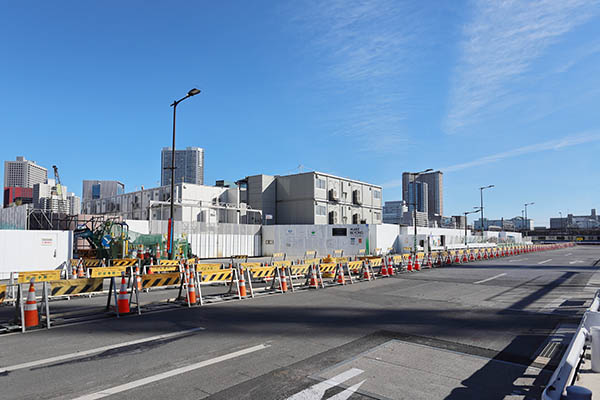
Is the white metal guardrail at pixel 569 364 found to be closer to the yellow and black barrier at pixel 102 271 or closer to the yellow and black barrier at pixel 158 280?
the yellow and black barrier at pixel 158 280

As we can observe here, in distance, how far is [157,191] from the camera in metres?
54.2

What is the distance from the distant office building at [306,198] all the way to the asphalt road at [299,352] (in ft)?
156

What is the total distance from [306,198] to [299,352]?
53.0 meters

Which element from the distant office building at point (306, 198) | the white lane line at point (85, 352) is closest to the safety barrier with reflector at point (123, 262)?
the white lane line at point (85, 352)

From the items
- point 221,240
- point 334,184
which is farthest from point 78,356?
point 334,184

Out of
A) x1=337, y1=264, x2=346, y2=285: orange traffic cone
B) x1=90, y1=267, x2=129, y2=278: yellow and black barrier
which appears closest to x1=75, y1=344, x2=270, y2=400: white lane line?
x1=337, y1=264, x2=346, y2=285: orange traffic cone

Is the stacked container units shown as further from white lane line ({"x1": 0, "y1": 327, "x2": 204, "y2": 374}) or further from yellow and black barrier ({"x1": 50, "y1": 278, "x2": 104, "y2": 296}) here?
white lane line ({"x1": 0, "y1": 327, "x2": 204, "y2": 374})

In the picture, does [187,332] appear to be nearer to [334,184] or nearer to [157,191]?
[157,191]

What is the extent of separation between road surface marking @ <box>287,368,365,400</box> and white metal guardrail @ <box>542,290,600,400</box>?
2.40 metres

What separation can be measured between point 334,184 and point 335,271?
4583 centimetres

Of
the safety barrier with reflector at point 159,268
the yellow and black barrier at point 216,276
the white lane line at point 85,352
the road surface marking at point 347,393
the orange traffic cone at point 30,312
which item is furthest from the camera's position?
the safety barrier with reflector at point 159,268

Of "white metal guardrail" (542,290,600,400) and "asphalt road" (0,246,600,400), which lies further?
"asphalt road" (0,246,600,400)

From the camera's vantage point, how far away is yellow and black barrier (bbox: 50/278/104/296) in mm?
10432

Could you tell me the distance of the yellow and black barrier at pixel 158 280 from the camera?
40.3ft
